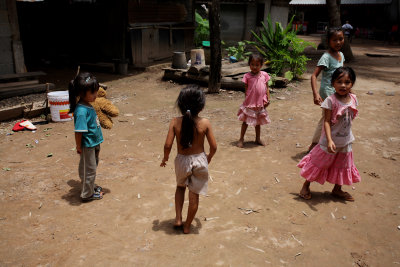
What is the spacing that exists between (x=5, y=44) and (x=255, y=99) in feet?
19.2

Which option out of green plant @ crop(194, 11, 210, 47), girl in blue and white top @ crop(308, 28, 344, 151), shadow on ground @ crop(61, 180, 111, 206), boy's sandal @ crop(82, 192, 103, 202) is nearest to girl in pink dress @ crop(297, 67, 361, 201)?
girl in blue and white top @ crop(308, 28, 344, 151)

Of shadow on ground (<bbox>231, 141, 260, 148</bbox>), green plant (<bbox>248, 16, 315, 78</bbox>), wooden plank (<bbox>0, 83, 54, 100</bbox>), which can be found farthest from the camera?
green plant (<bbox>248, 16, 315, 78</bbox>)

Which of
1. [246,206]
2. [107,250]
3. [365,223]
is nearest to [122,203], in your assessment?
[107,250]

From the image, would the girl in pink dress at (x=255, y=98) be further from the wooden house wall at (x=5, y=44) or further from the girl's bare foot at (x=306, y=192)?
the wooden house wall at (x=5, y=44)

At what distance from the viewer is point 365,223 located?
10.9 feet

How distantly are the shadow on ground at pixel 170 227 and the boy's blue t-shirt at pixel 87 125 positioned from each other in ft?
3.58

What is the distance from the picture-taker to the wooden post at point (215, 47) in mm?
8180

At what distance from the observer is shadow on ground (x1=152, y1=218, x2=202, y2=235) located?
3133 mm

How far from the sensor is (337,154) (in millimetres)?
3617

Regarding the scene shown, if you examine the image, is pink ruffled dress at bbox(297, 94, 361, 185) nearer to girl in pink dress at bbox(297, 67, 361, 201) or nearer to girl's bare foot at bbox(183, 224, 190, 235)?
girl in pink dress at bbox(297, 67, 361, 201)

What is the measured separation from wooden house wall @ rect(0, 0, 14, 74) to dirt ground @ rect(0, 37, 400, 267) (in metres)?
2.14

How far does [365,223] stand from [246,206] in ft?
3.96

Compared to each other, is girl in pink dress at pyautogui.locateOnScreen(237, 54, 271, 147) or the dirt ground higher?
girl in pink dress at pyautogui.locateOnScreen(237, 54, 271, 147)

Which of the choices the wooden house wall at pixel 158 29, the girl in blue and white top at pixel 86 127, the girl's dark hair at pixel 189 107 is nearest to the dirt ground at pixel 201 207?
the girl in blue and white top at pixel 86 127
